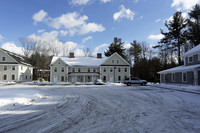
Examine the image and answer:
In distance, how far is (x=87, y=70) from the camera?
39.6 metres

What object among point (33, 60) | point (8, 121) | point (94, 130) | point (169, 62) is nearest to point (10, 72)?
point (33, 60)

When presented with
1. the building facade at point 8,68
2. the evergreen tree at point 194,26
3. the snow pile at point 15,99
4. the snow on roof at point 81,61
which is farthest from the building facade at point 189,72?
the building facade at point 8,68

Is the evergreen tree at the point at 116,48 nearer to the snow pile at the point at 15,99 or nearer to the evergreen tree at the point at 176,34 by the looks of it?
the evergreen tree at the point at 176,34

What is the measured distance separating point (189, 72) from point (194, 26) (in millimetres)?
19229

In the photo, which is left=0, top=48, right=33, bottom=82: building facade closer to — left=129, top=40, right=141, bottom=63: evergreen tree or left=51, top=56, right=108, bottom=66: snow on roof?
left=51, top=56, right=108, bottom=66: snow on roof

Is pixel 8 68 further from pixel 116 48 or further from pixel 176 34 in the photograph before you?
pixel 176 34

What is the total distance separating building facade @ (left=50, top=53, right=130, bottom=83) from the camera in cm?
3800


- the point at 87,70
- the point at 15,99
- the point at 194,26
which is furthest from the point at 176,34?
the point at 15,99

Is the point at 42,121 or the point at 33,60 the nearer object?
the point at 42,121

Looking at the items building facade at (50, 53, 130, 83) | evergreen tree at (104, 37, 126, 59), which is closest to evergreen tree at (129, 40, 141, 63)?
evergreen tree at (104, 37, 126, 59)

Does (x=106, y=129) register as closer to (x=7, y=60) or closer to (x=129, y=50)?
(x=7, y=60)

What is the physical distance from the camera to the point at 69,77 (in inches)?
1512

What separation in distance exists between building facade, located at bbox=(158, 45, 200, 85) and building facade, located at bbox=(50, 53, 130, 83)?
13705 millimetres

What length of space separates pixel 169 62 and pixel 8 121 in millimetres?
47522
